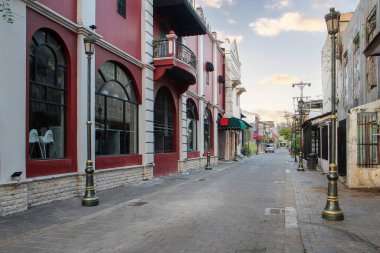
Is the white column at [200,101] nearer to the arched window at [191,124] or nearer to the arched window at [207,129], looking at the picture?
the arched window at [191,124]

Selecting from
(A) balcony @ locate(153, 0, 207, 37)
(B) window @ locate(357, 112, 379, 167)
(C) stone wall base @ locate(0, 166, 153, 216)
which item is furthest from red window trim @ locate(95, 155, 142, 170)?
(B) window @ locate(357, 112, 379, 167)

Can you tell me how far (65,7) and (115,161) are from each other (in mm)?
5785

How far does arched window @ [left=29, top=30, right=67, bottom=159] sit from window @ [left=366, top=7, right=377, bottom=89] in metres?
10.6

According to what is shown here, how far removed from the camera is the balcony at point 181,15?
1889 cm

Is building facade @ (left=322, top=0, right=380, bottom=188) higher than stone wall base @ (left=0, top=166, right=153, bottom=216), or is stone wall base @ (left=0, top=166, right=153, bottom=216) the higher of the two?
building facade @ (left=322, top=0, right=380, bottom=188)

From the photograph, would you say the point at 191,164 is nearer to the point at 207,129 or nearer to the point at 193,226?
the point at 207,129

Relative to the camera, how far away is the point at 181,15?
67.4 ft

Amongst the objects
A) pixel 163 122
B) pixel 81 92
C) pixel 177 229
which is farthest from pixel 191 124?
pixel 177 229

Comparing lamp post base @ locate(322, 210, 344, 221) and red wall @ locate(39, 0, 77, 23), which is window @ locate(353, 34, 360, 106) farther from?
red wall @ locate(39, 0, 77, 23)

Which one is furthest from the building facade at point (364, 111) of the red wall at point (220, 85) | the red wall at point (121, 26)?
the red wall at point (220, 85)

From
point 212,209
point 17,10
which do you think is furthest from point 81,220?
point 17,10

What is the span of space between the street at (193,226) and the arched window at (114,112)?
8.77 ft

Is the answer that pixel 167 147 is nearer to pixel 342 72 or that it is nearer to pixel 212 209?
pixel 342 72

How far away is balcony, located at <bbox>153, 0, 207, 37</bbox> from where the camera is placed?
18891 millimetres
